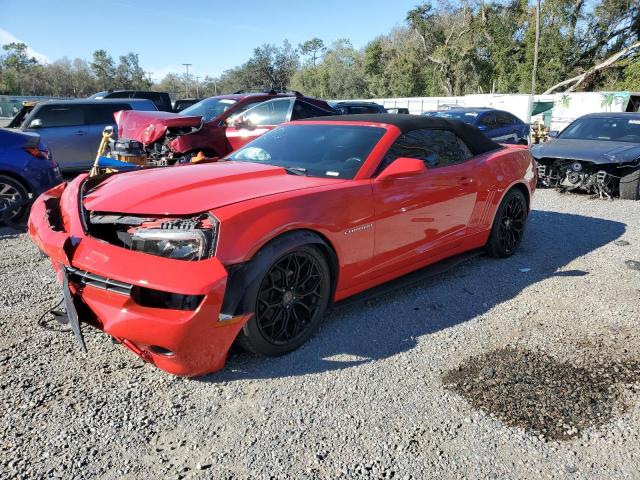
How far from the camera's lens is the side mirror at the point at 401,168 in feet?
11.6

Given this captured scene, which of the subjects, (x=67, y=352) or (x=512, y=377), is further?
(x=67, y=352)

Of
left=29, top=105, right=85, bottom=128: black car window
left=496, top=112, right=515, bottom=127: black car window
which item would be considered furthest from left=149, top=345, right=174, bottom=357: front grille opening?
left=496, top=112, right=515, bottom=127: black car window

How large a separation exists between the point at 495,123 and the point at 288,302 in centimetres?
1053

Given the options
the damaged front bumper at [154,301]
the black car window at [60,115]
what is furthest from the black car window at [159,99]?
the damaged front bumper at [154,301]

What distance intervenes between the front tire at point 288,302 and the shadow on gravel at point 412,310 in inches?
5.0

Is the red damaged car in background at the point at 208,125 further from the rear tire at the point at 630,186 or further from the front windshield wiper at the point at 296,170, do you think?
the rear tire at the point at 630,186

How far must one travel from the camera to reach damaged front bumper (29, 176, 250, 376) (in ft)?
8.26

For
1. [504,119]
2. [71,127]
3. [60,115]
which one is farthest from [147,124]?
[504,119]

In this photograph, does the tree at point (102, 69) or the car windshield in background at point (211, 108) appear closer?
the car windshield in background at point (211, 108)

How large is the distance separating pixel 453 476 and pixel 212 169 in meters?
2.57

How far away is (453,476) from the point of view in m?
2.17

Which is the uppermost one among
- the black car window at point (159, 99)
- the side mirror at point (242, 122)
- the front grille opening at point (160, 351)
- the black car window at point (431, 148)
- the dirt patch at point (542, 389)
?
the black car window at point (159, 99)

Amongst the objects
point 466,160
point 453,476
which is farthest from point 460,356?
point 466,160

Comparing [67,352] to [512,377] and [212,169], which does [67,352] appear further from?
[512,377]
